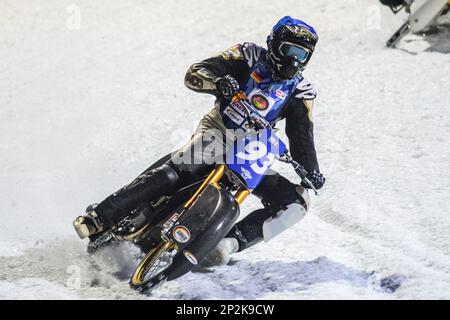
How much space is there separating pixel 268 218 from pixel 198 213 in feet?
2.70

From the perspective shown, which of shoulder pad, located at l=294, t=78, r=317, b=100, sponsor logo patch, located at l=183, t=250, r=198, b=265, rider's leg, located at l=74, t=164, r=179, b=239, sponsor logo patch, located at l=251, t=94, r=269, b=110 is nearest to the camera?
sponsor logo patch, located at l=183, t=250, r=198, b=265

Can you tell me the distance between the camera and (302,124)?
5.75m

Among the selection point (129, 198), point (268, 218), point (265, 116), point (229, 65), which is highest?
point (229, 65)

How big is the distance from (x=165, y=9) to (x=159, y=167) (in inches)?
323

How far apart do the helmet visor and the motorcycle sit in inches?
18.6

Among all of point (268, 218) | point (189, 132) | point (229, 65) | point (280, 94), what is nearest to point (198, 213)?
point (268, 218)

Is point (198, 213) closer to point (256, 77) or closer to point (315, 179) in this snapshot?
point (315, 179)

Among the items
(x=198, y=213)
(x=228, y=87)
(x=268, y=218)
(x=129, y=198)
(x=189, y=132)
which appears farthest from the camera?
(x=189, y=132)

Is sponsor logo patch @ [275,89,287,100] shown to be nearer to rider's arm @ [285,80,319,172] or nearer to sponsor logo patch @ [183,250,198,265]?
rider's arm @ [285,80,319,172]

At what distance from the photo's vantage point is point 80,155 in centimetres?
880

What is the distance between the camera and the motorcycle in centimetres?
500

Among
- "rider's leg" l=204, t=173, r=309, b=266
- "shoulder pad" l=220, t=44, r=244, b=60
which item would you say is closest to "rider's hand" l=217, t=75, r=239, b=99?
"shoulder pad" l=220, t=44, r=244, b=60

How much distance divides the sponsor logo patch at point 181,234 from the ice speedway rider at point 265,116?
0.43 meters

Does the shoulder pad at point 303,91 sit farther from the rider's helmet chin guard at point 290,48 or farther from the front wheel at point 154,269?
the front wheel at point 154,269
